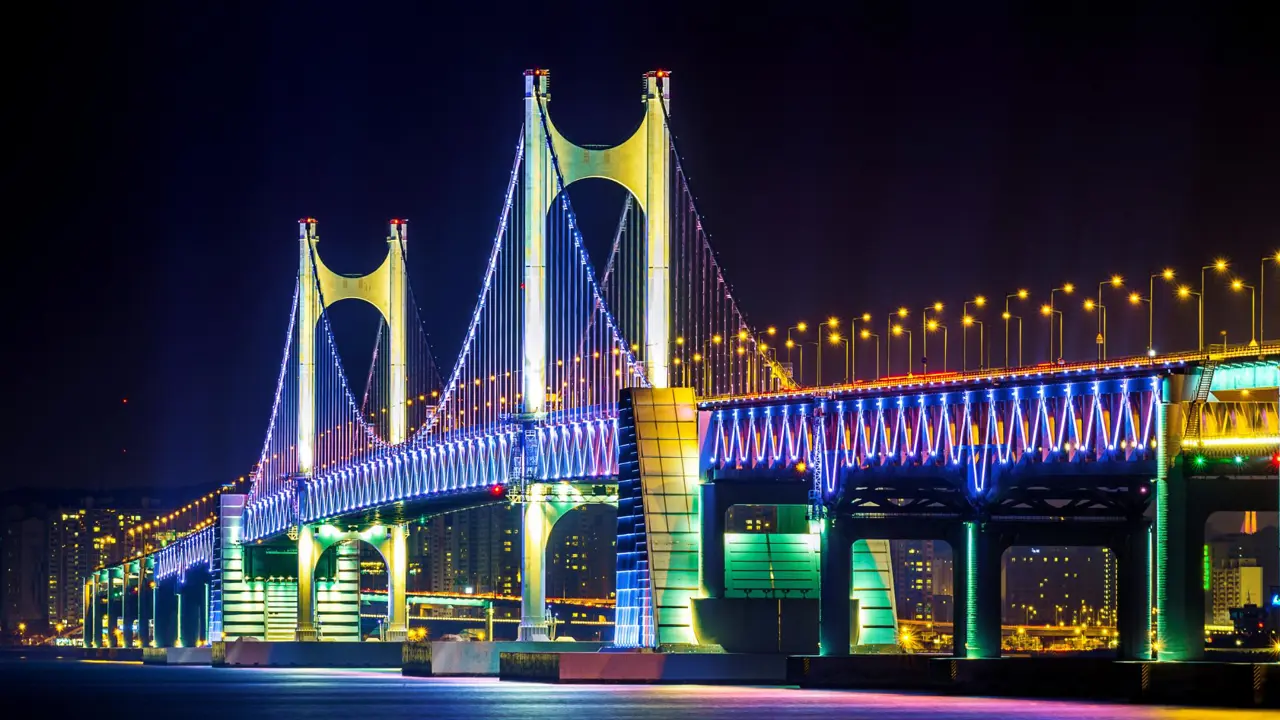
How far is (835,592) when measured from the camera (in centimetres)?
7606

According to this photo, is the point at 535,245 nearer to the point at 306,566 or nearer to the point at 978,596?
the point at 978,596

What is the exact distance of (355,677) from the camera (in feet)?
333

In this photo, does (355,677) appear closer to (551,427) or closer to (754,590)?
(551,427)

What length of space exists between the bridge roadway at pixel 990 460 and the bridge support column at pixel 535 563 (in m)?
0.35

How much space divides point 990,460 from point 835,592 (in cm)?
793

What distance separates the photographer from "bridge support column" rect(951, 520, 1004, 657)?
72.7 m

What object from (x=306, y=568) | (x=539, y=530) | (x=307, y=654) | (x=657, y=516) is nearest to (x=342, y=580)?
(x=306, y=568)

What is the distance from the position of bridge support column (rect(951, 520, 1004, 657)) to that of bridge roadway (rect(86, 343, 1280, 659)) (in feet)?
0.19

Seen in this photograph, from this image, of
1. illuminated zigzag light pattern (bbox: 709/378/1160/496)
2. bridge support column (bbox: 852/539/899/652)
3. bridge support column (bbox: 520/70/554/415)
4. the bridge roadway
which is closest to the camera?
the bridge roadway

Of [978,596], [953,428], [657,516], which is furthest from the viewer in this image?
[657,516]

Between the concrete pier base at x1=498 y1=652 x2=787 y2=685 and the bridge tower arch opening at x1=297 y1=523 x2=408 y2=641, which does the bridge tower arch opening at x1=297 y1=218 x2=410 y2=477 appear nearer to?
the bridge tower arch opening at x1=297 y1=523 x2=408 y2=641

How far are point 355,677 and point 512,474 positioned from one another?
17.0 m

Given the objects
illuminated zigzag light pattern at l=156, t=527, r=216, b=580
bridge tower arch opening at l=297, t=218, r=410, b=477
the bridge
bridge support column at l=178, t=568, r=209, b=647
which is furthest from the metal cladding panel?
bridge support column at l=178, t=568, r=209, b=647

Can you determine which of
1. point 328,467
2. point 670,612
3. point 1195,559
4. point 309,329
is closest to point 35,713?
point 670,612
